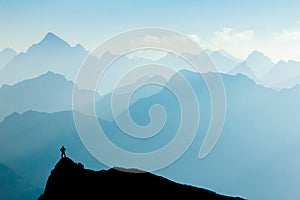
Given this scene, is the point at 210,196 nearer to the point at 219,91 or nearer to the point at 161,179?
Answer: the point at 161,179

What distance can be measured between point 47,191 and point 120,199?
25.0ft

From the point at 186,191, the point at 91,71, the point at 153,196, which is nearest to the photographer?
the point at 91,71

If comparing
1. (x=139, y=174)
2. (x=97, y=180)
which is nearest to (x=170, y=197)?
(x=139, y=174)

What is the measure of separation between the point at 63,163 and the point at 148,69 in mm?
11791

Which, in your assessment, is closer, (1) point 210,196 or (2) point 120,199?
(2) point 120,199

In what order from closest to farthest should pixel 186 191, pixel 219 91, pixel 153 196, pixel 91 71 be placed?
1. pixel 91 71
2. pixel 219 91
3. pixel 153 196
4. pixel 186 191

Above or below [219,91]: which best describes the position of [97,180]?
below

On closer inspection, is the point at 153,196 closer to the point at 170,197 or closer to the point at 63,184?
the point at 170,197

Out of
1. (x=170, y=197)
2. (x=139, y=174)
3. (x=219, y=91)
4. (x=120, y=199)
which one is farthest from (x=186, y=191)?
(x=219, y=91)

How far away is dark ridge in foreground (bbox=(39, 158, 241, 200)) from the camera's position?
3253 centimetres

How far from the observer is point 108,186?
33156 millimetres

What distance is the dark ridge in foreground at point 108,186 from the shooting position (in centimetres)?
3253

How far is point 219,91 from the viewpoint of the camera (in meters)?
30.2

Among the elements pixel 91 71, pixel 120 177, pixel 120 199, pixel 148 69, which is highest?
pixel 148 69
